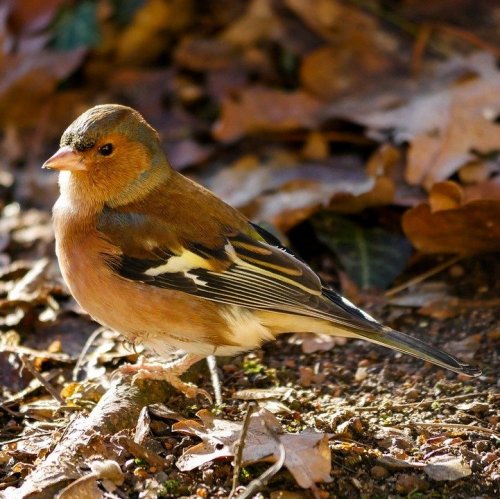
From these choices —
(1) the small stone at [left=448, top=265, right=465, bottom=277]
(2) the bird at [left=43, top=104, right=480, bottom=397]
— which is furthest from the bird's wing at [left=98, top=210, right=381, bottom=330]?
(1) the small stone at [left=448, top=265, right=465, bottom=277]

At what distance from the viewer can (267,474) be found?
2846 millimetres

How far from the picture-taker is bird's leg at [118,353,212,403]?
3545 mm

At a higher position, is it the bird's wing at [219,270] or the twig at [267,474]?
the bird's wing at [219,270]

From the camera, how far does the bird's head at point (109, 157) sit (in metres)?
3.72

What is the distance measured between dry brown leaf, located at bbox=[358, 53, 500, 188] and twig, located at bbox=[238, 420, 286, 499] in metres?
2.16

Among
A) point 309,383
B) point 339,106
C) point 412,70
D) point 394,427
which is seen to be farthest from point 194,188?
point 412,70

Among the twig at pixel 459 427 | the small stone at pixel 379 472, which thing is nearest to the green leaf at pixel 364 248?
the twig at pixel 459 427

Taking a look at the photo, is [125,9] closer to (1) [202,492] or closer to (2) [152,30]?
(2) [152,30]

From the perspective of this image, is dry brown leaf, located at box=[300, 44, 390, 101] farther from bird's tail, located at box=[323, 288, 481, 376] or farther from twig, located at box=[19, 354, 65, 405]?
twig, located at box=[19, 354, 65, 405]

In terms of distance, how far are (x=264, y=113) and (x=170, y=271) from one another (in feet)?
7.29

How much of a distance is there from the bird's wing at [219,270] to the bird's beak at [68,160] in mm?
237

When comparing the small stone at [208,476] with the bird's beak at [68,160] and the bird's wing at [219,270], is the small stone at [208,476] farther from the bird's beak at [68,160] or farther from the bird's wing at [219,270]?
the bird's beak at [68,160]

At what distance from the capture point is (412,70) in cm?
577

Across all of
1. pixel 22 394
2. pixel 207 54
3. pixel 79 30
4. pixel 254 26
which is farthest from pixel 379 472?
pixel 79 30
